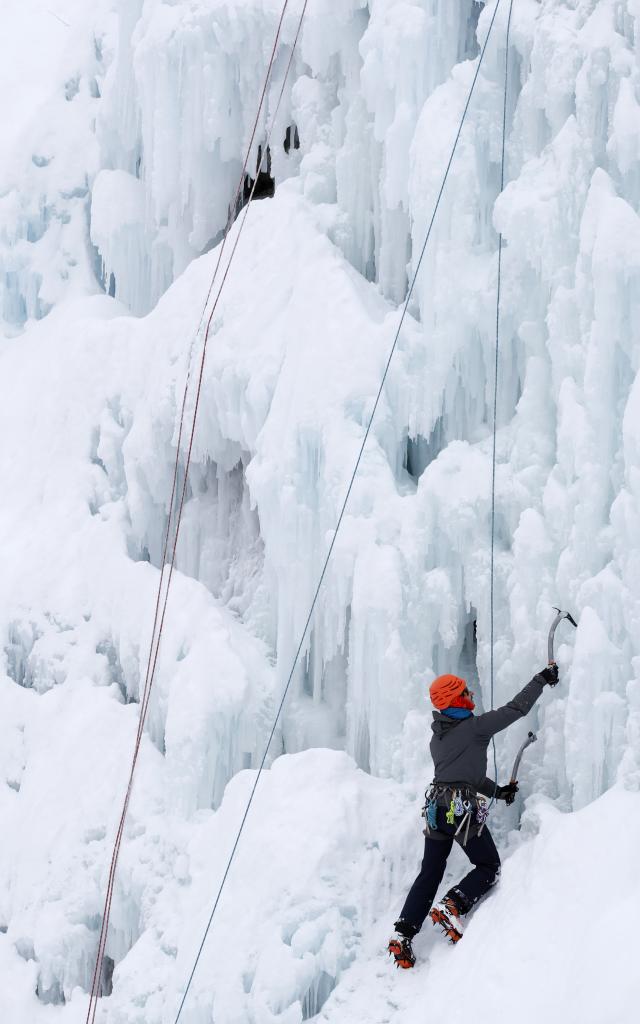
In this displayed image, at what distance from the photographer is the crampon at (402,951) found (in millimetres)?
5395

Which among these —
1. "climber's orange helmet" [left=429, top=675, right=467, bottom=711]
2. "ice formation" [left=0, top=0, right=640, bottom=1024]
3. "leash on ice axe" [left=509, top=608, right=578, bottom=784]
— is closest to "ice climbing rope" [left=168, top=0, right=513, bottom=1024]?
"ice formation" [left=0, top=0, right=640, bottom=1024]

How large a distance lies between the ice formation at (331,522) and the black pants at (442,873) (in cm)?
17

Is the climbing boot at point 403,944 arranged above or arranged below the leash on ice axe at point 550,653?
below

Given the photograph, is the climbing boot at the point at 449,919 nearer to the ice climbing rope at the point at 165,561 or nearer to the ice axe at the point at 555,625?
the ice axe at the point at 555,625

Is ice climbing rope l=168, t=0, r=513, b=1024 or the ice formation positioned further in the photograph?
ice climbing rope l=168, t=0, r=513, b=1024

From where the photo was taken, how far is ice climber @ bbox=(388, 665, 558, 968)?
536 cm

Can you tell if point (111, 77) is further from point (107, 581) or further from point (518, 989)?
point (518, 989)

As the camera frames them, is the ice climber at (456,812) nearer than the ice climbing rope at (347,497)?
Yes

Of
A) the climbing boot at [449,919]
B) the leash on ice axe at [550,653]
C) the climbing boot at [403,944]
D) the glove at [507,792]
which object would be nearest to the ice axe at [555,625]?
the leash on ice axe at [550,653]

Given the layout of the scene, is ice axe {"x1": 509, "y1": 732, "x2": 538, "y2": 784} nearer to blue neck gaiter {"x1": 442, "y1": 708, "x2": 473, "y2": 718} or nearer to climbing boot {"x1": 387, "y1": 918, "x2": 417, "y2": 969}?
blue neck gaiter {"x1": 442, "y1": 708, "x2": 473, "y2": 718}

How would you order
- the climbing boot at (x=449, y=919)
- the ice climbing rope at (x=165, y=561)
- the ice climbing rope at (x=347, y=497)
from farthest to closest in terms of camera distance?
the ice climbing rope at (x=165, y=561) < the ice climbing rope at (x=347, y=497) < the climbing boot at (x=449, y=919)

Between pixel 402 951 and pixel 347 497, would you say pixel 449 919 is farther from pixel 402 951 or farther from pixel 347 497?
pixel 347 497

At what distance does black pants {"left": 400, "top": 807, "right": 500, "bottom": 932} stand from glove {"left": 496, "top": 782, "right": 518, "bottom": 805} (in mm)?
242

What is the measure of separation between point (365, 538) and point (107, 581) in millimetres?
2825
